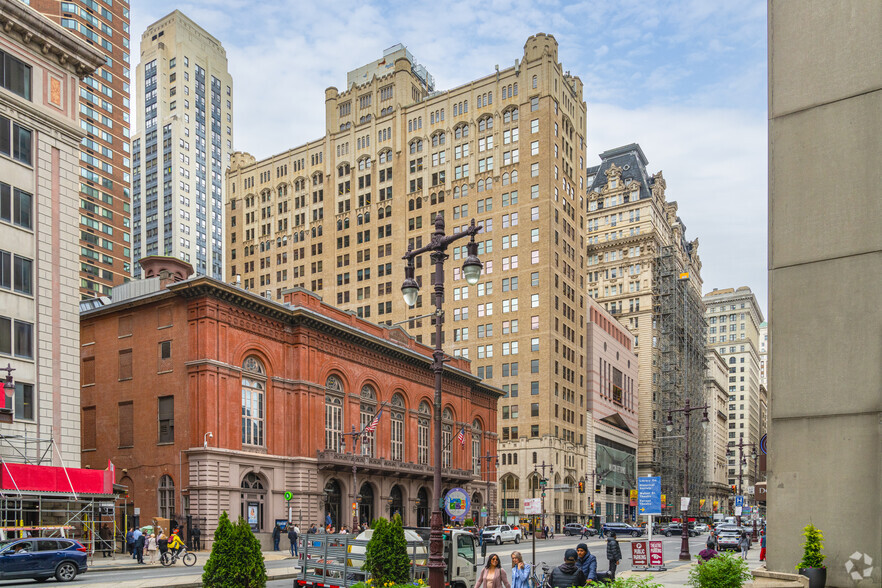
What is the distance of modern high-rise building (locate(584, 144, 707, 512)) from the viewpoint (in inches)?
5330

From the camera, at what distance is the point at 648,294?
445ft

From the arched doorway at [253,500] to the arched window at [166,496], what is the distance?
3934mm

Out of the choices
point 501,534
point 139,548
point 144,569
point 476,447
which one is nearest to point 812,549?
point 144,569

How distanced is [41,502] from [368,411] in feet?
91.6

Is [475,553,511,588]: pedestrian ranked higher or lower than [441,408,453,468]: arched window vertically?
higher

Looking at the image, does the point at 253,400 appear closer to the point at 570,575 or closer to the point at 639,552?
the point at 639,552

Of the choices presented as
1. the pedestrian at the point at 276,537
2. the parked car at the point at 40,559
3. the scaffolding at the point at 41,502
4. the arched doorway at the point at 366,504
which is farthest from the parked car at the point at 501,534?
the parked car at the point at 40,559

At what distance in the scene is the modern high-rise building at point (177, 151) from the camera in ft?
507

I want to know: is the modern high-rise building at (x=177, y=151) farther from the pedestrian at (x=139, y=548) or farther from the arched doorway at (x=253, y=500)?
the pedestrian at (x=139, y=548)

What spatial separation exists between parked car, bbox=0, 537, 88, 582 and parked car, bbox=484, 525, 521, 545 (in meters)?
34.6

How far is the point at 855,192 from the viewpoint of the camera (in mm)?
15266

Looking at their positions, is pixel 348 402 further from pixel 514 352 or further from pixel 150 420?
pixel 514 352

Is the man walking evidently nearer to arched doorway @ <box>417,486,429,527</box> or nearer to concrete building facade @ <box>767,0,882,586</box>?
concrete building facade @ <box>767,0,882,586</box>

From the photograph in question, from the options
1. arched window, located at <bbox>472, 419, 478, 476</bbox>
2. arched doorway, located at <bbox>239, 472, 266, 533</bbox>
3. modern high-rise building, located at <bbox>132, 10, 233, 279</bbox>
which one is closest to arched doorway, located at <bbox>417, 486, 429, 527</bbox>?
arched window, located at <bbox>472, 419, 478, 476</bbox>
